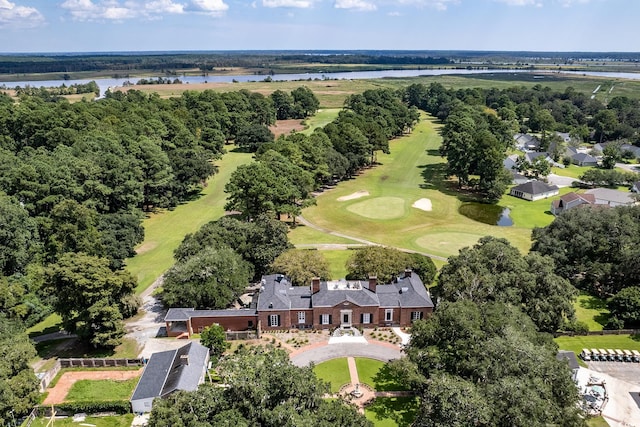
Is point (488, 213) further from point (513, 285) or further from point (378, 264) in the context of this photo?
point (513, 285)

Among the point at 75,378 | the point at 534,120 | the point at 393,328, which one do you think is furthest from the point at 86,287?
the point at 534,120

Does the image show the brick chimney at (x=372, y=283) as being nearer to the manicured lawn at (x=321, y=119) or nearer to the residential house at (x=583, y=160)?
the residential house at (x=583, y=160)

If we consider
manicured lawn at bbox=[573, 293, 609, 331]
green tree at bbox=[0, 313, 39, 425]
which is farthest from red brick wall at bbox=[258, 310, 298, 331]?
manicured lawn at bbox=[573, 293, 609, 331]

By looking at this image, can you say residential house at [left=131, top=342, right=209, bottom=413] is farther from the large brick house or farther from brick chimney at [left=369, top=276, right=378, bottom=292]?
brick chimney at [left=369, top=276, right=378, bottom=292]

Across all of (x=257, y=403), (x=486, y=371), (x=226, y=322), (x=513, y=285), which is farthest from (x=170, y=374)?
(x=513, y=285)

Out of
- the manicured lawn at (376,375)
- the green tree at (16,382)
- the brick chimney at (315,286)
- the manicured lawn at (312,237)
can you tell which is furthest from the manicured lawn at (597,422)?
the green tree at (16,382)

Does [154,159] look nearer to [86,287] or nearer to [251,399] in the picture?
[86,287]
